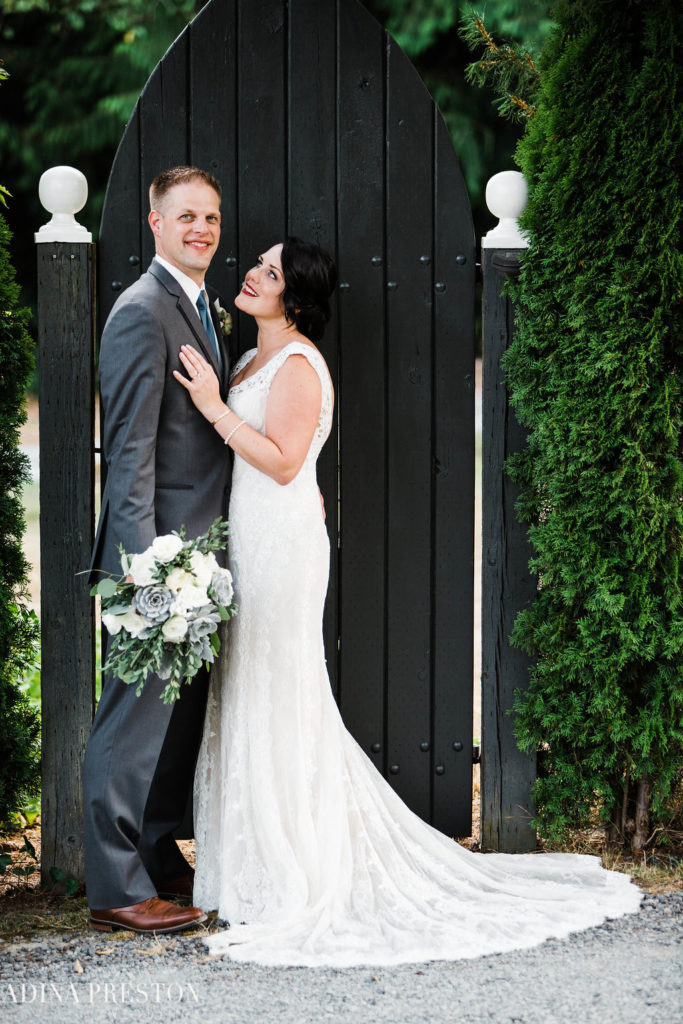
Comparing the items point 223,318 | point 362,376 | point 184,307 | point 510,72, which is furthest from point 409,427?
point 510,72

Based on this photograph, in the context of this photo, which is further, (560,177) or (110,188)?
(110,188)

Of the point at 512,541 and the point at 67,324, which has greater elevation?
the point at 67,324

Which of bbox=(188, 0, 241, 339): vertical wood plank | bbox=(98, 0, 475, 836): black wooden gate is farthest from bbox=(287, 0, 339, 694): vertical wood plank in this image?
bbox=(188, 0, 241, 339): vertical wood plank

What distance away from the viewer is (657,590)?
3.38m

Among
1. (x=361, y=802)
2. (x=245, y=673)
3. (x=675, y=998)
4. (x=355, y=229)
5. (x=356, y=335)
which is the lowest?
(x=675, y=998)

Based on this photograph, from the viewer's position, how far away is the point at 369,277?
3.60 meters

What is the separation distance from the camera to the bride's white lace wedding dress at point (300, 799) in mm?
3076

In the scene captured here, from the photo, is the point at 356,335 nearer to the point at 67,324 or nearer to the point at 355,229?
the point at 355,229

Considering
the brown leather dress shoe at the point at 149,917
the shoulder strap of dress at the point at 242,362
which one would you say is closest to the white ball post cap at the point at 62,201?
the shoulder strap of dress at the point at 242,362

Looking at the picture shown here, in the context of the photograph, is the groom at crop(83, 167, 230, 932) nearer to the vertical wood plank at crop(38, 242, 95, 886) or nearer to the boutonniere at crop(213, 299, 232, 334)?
the boutonniere at crop(213, 299, 232, 334)

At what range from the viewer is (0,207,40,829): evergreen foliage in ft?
11.1

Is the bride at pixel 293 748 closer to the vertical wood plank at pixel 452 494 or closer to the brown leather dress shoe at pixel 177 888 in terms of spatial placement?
the brown leather dress shoe at pixel 177 888

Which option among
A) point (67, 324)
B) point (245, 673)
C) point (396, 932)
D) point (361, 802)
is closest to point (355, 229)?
point (67, 324)

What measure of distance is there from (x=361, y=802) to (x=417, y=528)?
94cm
